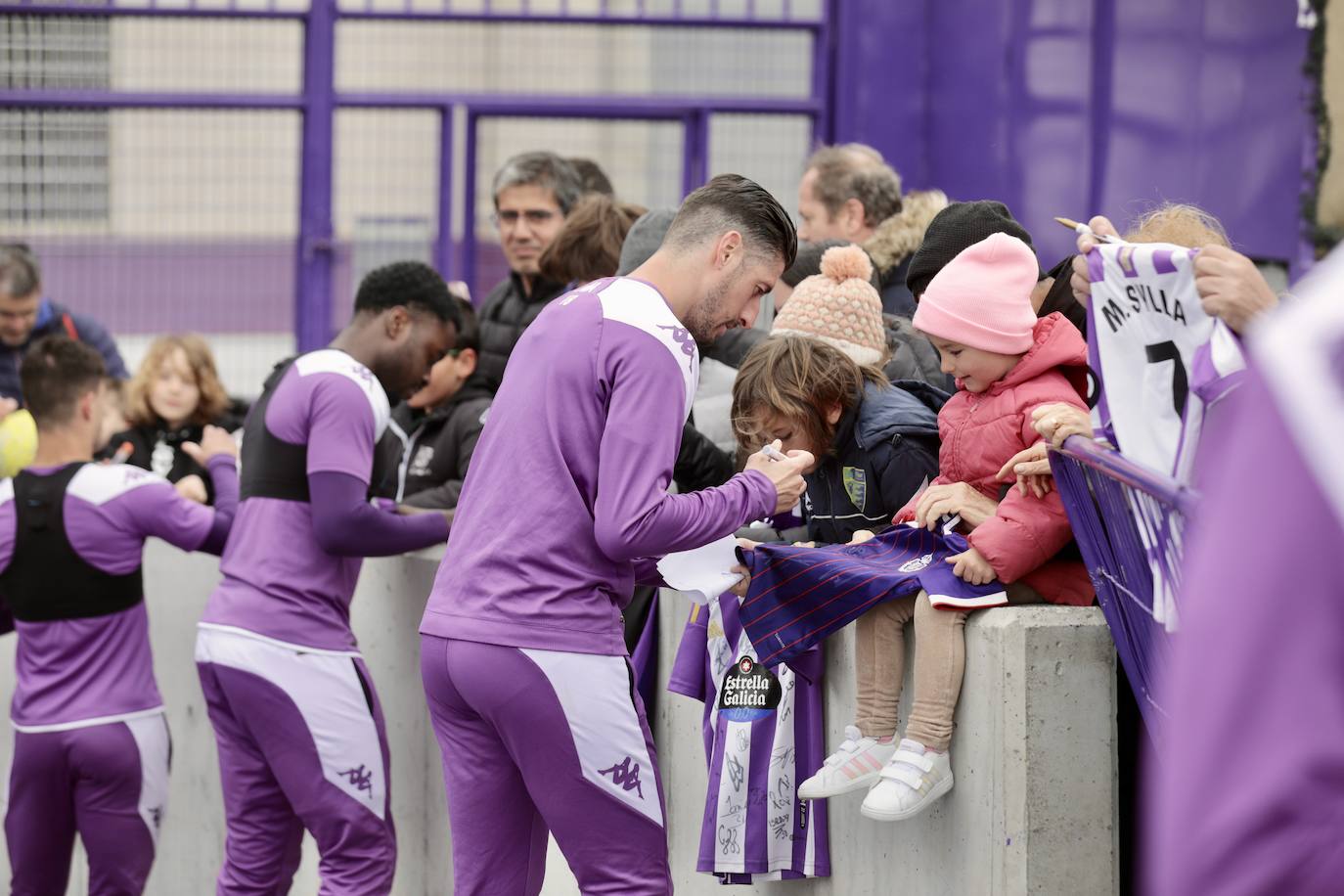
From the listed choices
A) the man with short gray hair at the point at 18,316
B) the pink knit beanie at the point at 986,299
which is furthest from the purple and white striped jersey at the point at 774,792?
the man with short gray hair at the point at 18,316

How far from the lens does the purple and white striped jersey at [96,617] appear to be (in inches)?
218

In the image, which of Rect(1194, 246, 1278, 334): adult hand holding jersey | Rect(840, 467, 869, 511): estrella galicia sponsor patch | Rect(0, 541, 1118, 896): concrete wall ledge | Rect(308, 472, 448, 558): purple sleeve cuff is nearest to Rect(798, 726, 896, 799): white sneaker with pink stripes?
Rect(0, 541, 1118, 896): concrete wall ledge

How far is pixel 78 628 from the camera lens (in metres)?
5.59

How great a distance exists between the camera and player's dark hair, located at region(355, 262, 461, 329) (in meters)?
5.21

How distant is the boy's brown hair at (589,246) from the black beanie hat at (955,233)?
1601 millimetres

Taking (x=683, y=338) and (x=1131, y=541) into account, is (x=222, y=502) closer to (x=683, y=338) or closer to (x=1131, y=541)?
(x=683, y=338)

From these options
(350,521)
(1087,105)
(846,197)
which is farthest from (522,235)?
(1087,105)

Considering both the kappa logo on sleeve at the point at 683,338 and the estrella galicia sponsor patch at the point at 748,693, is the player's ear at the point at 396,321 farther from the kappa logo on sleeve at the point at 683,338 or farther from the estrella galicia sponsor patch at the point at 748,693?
the kappa logo on sleeve at the point at 683,338

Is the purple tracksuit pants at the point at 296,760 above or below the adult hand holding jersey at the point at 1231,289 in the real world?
below

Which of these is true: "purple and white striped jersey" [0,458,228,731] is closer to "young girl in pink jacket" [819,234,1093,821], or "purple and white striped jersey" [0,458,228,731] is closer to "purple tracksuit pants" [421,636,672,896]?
"purple tracksuit pants" [421,636,672,896]

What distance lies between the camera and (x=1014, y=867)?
3.42m

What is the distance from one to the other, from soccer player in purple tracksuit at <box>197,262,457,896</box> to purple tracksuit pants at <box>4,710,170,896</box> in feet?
A: 1.80

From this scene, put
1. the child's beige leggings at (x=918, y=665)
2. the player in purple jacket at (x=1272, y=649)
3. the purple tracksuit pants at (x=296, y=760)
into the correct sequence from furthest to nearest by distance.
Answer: the purple tracksuit pants at (x=296, y=760), the child's beige leggings at (x=918, y=665), the player in purple jacket at (x=1272, y=649)

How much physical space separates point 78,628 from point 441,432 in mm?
1321
